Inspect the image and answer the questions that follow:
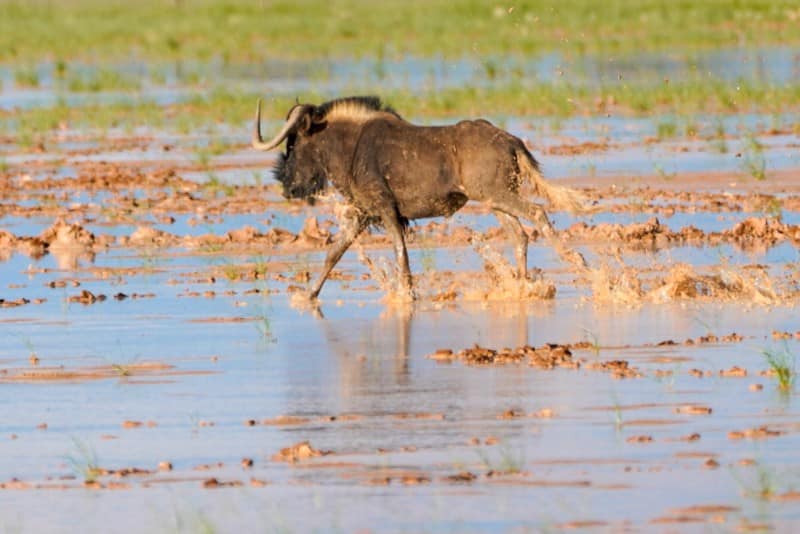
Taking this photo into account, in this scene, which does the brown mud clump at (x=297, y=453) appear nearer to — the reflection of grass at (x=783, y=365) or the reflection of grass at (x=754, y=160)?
the reflection of grass at (x=783, y=365)

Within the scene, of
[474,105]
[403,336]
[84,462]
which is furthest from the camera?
[474,105]

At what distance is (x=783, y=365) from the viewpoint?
10.4 metres

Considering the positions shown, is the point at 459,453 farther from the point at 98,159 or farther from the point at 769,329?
the point at 98,159

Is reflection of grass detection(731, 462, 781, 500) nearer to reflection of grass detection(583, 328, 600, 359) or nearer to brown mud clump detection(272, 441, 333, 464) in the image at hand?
brown mud clump detection(272, 441, 333, 464)

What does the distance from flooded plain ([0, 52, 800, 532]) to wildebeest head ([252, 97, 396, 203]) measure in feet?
2.82

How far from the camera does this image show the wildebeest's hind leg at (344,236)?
14.8 meters

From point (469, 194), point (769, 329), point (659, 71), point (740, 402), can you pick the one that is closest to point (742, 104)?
point (659, 71)

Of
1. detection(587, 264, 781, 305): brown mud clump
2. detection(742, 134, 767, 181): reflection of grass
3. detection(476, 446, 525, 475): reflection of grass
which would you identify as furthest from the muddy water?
detection(742, 134, 767, 181): reflection of grass

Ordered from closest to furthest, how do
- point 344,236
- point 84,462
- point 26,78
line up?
point 84,462 → point 344,236 → point 26,78

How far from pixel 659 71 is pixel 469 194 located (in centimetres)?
2308

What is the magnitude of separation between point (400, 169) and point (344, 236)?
2.23 ft

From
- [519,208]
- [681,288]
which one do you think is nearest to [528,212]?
[519,208]

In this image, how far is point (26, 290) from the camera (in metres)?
16.1

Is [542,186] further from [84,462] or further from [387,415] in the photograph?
[84,462]
